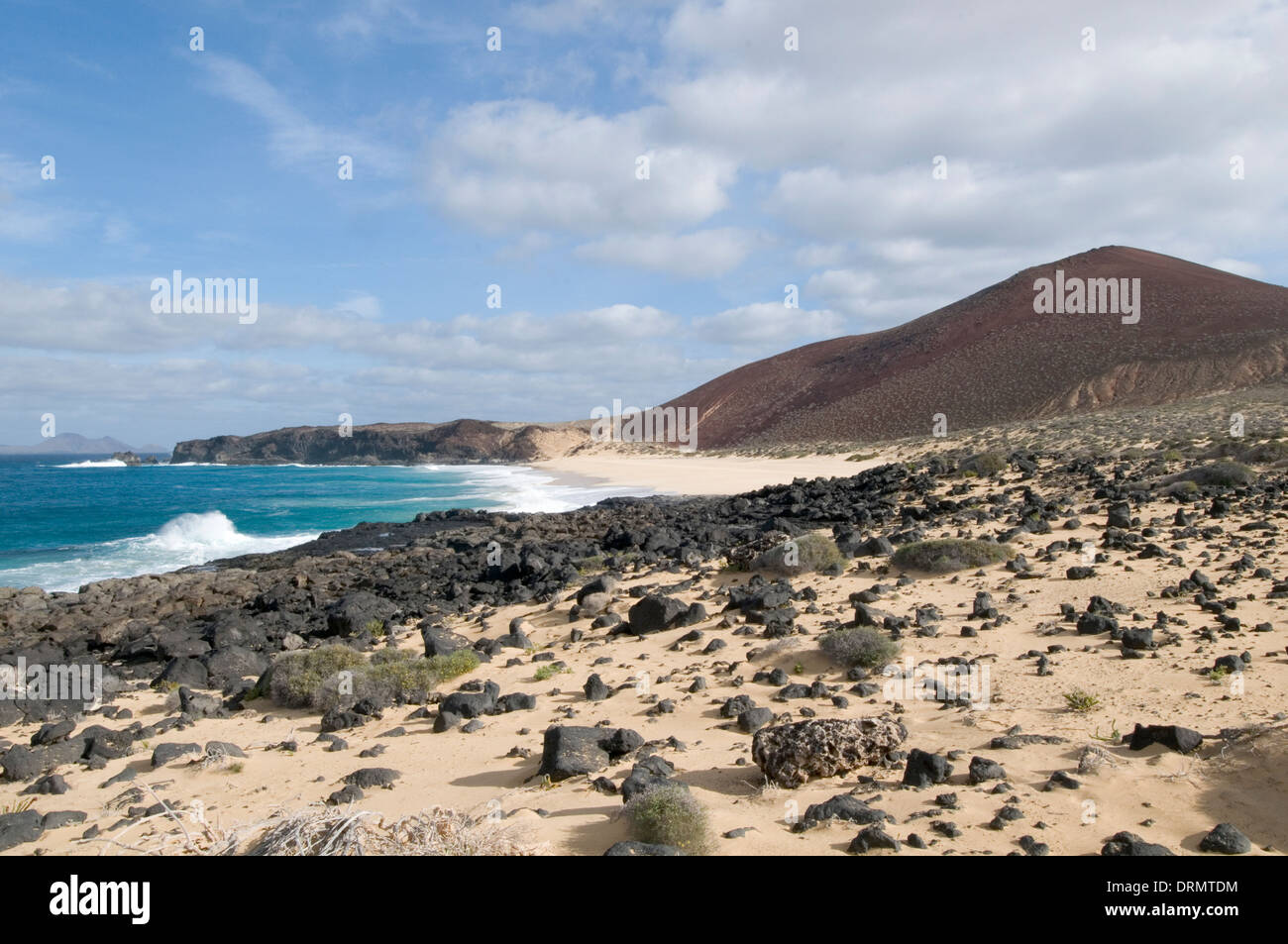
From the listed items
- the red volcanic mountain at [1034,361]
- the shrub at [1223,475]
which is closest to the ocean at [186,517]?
the shrub at [1223,475]

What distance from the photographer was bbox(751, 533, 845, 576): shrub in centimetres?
1202

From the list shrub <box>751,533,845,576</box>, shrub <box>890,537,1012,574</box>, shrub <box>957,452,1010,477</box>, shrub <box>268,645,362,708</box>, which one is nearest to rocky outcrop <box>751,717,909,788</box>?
shrub <box>268,645,362,708</box>

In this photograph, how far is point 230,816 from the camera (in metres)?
5.91

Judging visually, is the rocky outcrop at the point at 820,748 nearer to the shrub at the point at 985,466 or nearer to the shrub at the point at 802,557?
the shrub at the point at 802,557

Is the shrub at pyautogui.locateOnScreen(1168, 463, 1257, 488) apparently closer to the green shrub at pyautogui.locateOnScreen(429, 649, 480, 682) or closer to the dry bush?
the green shrub at pyautogui.locateOnScreen(429, 649, 480, 682)

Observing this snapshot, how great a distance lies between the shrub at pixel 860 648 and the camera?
8.05m

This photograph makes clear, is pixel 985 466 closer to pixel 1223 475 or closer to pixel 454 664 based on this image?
pixel 1223 475

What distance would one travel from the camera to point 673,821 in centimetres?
472

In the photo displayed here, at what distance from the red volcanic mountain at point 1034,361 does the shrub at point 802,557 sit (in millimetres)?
47580

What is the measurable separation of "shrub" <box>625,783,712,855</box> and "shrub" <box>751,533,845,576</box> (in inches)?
291

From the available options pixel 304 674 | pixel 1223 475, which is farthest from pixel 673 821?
pixel 1223 475

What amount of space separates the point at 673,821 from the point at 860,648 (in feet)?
13.1

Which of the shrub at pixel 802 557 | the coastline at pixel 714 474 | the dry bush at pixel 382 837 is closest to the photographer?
the dry bush at pixel 382 837
